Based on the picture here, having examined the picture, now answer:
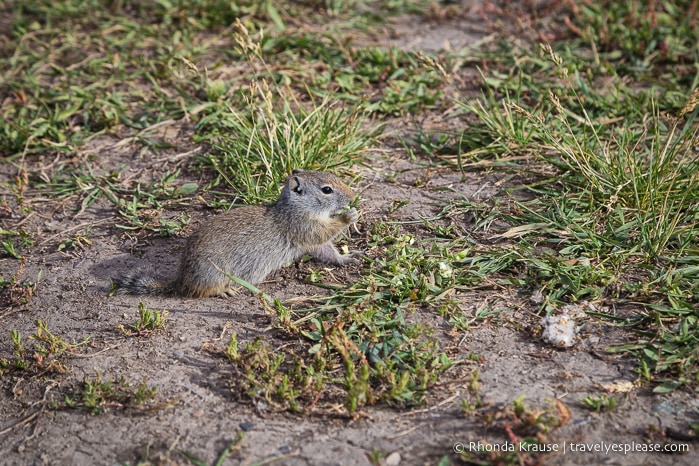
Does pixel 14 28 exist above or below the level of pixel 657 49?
below

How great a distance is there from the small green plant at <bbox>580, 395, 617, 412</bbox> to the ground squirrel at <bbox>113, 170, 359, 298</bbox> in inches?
73.4

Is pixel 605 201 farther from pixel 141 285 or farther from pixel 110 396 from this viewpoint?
pixel 110 396

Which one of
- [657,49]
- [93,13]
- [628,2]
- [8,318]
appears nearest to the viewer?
[8,318]

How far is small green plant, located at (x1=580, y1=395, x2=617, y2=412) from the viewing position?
3709 mm

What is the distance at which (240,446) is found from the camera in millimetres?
3648

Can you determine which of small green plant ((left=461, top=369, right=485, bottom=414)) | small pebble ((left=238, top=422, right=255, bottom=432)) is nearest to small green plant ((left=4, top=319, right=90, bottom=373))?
small pebble ((left=238, top=422, right=255, bottom=432))

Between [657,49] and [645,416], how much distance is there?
15.4ft

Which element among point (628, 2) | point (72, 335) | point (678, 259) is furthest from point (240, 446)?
point (628, 2)

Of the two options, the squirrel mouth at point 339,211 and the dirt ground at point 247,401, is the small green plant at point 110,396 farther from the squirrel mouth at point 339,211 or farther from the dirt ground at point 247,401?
the squirrel mouth at point 339,211

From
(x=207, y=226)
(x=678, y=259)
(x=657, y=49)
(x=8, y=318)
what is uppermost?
(x=657, y=49)

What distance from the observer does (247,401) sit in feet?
12.9

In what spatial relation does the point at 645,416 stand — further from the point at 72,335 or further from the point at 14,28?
the point at 14,28

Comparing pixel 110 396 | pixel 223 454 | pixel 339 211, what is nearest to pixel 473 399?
pixel 223 454

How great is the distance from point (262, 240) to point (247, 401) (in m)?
1.27
